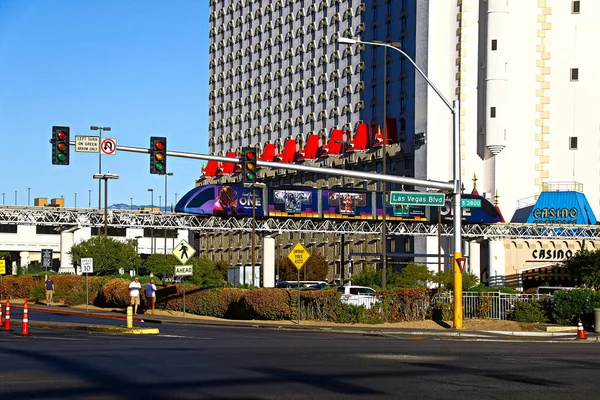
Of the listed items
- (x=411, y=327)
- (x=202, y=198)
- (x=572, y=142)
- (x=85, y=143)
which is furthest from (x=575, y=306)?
(x=572, y=142)

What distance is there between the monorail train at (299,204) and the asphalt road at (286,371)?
5933cm

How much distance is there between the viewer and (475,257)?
99312mm

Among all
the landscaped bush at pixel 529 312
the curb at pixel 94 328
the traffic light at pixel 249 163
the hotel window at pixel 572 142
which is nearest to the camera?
the curb at pixel 94 328

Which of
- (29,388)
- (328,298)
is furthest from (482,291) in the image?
(29,388)

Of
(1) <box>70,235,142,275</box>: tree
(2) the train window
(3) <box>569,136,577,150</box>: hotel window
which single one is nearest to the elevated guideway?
(2) the train window

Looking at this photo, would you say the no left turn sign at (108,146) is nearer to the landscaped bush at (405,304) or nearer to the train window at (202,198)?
the landscaped bush at (405,304)

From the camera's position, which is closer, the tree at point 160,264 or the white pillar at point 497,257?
the white pillar at point 497,257

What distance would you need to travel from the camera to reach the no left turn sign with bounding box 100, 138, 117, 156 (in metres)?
34.2

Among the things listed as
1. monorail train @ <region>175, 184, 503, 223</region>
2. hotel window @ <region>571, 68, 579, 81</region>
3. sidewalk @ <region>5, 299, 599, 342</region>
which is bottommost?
sidewalk @ <region>5, 299, 599, 342</region>

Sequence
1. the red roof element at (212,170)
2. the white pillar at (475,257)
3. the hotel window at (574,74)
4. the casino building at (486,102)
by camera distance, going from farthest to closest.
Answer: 1. the red roof element at (212,170)
2. the hotel window at (574,74)
3. the casino building at (486,102)
4. the white pillar at (475,257)

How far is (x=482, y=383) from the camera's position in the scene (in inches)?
701

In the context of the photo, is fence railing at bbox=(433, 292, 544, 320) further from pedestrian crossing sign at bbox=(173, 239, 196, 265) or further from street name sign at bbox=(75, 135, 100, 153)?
street name sign at bbox=(75, 135, 100, 153)

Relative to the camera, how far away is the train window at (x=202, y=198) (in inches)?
3467

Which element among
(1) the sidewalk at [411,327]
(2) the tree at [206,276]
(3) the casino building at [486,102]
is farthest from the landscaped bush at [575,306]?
(3) the casino building at [486,102]
